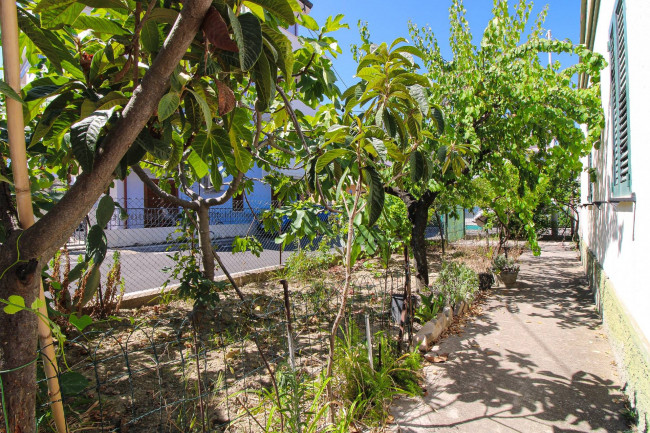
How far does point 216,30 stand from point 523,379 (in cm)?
395

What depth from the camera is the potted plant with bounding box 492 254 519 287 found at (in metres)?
7.76

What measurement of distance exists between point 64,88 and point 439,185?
16.2ft

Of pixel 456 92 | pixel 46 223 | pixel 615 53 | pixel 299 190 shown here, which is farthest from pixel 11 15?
pixel 456 92

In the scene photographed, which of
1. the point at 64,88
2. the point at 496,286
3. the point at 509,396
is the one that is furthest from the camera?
the point at 496,286

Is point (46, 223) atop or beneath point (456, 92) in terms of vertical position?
beneath

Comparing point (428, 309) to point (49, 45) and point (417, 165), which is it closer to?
→ point (417, 165)

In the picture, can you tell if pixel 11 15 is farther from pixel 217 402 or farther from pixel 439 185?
pixel 439 185

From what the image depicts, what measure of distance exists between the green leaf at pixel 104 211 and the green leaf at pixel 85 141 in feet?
1.10

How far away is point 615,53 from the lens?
161 inches

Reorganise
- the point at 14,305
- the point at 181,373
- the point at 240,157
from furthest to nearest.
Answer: the point at 181,373, the point at 240,157, the point at 14,305

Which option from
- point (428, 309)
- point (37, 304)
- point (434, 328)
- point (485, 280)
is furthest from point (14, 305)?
point (485, 280)

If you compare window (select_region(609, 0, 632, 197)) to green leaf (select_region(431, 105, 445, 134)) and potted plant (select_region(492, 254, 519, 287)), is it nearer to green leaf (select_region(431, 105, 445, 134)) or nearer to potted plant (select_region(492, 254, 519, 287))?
green leaf (select_region(431, 105, 445, 134))

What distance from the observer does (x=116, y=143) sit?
0.99m

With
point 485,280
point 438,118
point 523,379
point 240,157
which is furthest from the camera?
point 485,280
